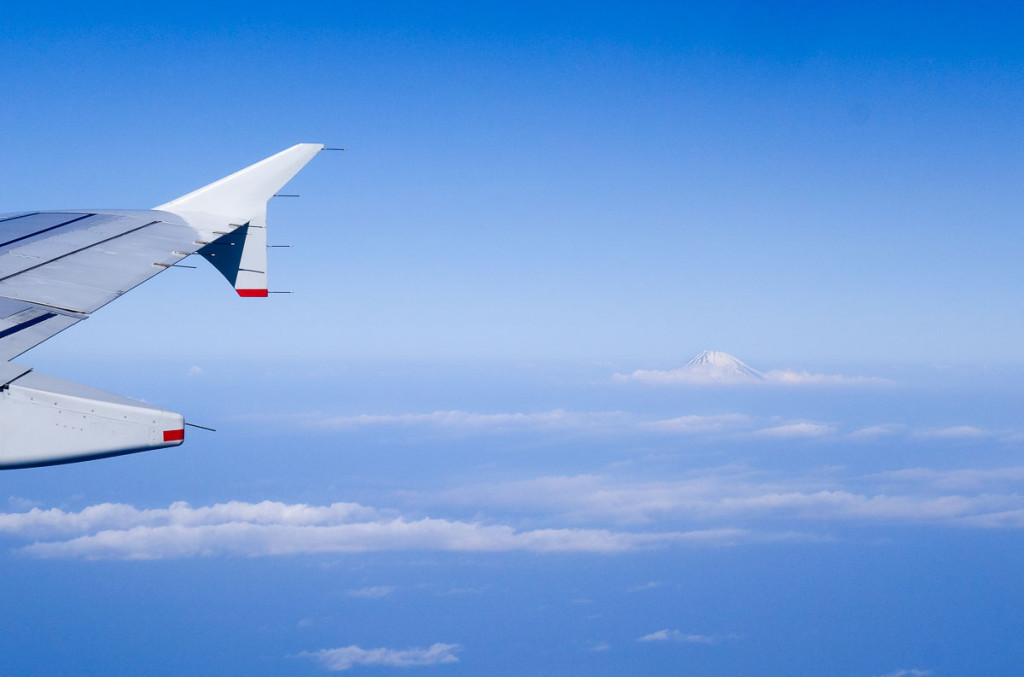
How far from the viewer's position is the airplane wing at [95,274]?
3.46m

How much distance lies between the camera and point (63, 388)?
3.62 metres

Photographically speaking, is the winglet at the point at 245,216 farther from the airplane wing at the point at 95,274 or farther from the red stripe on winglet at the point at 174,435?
the red stripe on winglet at the point at 174,435

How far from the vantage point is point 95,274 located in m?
6.14

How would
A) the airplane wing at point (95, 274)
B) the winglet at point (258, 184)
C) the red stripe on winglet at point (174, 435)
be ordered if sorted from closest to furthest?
1. the airplane wing at point (95, 274)
2. the red stripe on winglet at point (174, 435)
3. the winglet at point (258, 184)

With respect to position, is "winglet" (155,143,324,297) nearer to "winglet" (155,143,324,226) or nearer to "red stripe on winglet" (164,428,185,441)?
"winglet" (155,143,324,226)

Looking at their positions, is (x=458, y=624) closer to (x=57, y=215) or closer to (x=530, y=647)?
(x=530, y=647)

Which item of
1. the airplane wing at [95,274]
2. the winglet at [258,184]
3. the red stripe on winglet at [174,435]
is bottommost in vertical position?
the red stripe on winglet at [174,435]

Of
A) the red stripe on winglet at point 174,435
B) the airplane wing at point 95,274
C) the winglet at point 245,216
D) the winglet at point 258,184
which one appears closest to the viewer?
the airplane wing at point 95,274

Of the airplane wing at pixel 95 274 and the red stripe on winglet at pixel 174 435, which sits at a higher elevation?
the airplane wing at pixel 95 274

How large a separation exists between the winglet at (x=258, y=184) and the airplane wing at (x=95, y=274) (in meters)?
0.01

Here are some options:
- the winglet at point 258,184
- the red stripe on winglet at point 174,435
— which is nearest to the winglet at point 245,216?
the winglet at point 258,184

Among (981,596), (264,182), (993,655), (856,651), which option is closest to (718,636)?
(856,651)

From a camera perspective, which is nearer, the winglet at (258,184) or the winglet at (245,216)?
the winglet at (245,216)

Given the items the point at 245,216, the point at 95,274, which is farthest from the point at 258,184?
the point at 95,274
